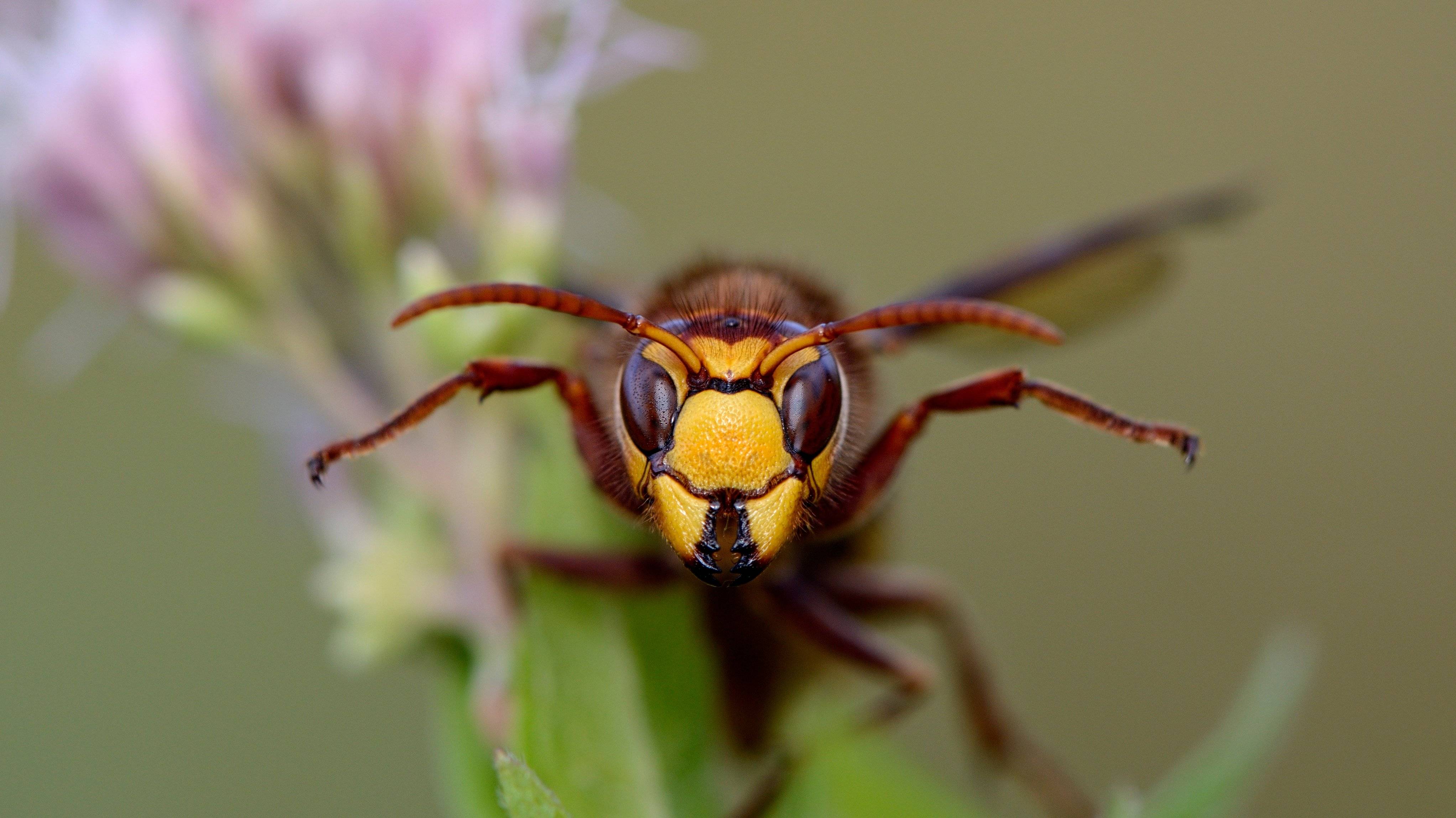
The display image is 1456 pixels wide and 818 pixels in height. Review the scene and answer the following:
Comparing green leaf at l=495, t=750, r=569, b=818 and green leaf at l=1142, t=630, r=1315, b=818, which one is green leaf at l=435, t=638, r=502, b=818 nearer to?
green leaf at l=495, t=750, r=569, b=818

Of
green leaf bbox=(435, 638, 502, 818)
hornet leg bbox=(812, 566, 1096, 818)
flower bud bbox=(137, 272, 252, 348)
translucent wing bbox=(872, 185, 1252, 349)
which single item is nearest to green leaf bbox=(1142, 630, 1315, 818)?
hornet leg bbox=(812, 566, 1096, 818)

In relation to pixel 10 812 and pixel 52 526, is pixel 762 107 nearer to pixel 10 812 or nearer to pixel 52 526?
pixel 52 526

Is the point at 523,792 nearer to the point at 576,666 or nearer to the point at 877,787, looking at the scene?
the point at 576,666

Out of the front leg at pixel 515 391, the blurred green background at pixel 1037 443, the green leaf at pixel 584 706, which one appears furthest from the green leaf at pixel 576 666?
the blurred green background at pixel 1037 443

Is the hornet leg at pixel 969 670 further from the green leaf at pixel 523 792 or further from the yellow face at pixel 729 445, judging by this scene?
the green leaf at pixel 523 792

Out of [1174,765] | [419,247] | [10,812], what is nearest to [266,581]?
[10,812]

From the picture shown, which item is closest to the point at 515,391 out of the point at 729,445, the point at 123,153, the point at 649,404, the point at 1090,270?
the point at 649,404

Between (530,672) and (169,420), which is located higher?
(169,420)
